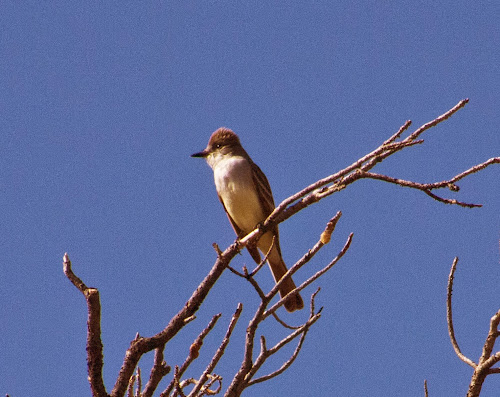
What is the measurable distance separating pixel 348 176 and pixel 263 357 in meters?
0.98

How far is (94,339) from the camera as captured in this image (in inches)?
124

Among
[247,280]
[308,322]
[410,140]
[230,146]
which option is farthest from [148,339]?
[230,146]

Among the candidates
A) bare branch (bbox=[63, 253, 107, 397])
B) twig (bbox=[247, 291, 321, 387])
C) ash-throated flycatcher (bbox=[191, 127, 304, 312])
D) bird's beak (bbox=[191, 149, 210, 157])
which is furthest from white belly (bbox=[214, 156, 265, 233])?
bare branch (bbox=[63, 253, 107, 397])

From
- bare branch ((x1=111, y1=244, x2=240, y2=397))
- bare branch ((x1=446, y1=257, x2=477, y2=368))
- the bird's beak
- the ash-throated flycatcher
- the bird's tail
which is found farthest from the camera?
the bird's beak

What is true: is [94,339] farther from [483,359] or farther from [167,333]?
[483,359]

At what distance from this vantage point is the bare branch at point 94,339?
3109 mm

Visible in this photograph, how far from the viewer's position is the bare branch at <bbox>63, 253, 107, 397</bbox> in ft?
10.2

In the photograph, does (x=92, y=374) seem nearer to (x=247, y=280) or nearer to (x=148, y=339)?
(x=148, y=339)

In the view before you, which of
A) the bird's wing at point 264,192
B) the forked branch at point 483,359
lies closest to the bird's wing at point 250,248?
the bird's wing at point 264,192

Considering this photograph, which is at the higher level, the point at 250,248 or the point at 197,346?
the point at 250,248

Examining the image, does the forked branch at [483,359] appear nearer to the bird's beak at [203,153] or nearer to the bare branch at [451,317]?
the bare branch at [451,317]

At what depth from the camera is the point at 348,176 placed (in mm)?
3270

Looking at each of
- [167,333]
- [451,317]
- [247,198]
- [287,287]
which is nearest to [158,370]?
[167,333]

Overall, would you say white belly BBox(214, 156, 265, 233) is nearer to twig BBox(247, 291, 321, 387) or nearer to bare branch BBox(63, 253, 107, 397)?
twig BBox(247, 291, 321, 387)
